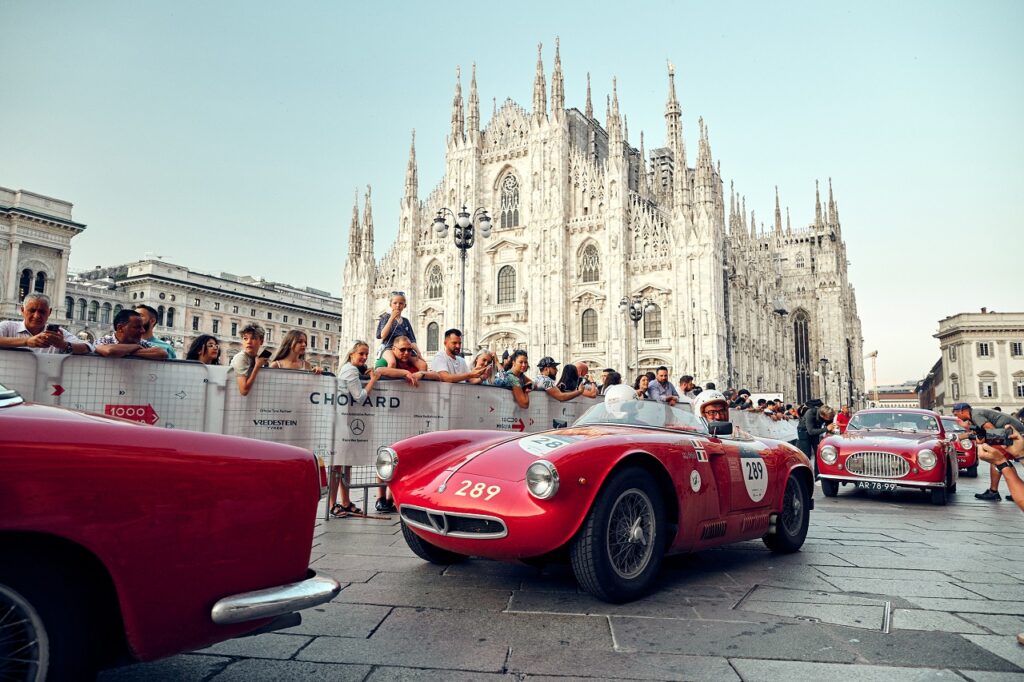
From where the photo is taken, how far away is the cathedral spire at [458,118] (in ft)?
138

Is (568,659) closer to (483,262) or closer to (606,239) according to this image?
(606,239)

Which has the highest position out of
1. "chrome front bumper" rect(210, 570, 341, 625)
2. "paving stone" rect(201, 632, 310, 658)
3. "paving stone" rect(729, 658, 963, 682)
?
"chrome front bumper" rect(210, 570, 341, 625)

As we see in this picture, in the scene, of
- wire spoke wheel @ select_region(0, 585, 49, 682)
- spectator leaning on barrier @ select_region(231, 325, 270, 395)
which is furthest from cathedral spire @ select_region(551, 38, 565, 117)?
wire spoke wheel @ select_region(0, 585, 49, 682)

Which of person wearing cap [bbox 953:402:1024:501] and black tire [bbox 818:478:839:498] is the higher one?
person wearing cap [bbox 953:402:1024:501]

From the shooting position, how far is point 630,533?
3.92 meters

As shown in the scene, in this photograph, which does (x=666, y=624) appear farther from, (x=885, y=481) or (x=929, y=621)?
(x=885, y=481)

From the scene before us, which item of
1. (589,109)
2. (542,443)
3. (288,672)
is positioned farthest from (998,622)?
(589,109)

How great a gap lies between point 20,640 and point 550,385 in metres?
8.37

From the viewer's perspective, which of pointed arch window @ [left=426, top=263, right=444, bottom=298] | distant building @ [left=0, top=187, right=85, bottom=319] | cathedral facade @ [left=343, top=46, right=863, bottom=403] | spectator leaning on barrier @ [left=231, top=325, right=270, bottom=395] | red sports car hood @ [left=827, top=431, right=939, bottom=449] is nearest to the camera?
spectator leaning on barrier @ [left=231, top=325, right=270, bottom=395]

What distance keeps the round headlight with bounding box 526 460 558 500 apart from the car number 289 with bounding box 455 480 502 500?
224mm

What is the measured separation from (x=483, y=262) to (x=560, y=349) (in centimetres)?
768

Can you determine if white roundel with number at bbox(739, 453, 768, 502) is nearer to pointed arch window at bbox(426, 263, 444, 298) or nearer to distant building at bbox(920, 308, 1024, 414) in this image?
pointed arch window at bbox(426, 263, 444, 298)

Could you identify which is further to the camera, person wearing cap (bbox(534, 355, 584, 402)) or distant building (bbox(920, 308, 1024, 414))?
distant building (bbox(920, 308, 1024, 414))

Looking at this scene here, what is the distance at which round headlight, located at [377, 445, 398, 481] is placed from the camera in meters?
4.27
